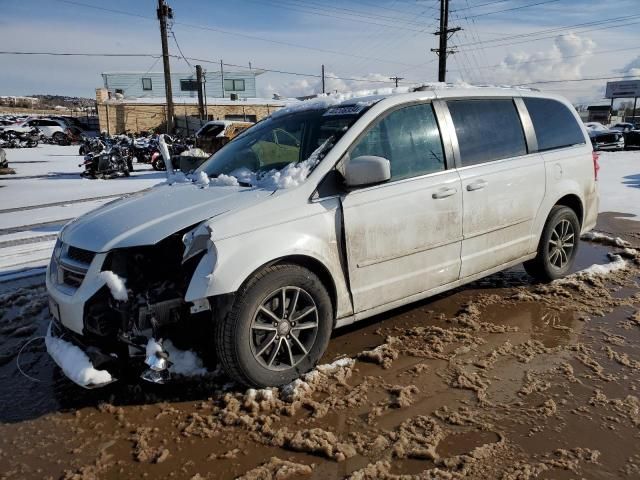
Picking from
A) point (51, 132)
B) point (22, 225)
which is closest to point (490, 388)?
point (22, 225)

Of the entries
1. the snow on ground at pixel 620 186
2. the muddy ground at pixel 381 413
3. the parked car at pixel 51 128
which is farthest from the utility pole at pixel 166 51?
the muddy ground at pixel 381 413

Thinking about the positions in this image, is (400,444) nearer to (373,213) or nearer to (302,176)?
(373,213)

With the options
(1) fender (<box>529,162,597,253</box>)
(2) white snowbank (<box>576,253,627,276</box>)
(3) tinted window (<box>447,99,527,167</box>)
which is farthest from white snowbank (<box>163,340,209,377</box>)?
(2) white snowbank (<box>576,253,627,276</box>)

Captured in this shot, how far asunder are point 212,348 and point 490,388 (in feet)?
5.86

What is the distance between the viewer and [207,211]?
309 centimetres

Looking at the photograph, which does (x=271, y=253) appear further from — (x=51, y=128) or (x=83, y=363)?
(x=51, y=128)

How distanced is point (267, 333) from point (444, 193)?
1.68 meters

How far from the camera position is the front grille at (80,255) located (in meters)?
3.05

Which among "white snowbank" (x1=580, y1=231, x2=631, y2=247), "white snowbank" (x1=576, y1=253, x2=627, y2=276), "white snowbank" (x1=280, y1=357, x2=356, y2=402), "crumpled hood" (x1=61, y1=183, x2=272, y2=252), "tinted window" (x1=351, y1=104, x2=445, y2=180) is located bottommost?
"white snowbank" (x1=280, y1=357, x2=356, y2=402)

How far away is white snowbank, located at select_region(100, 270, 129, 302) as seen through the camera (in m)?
2.90

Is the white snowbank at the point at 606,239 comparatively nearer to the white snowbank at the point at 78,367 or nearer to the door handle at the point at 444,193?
the door handle at the point at 444,193

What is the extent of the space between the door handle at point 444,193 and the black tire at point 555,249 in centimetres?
144

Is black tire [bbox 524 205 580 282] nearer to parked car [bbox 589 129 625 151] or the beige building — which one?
parked car [bbox 589 129 625 151]

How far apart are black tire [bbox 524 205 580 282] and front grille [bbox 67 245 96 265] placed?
3.85 metres
